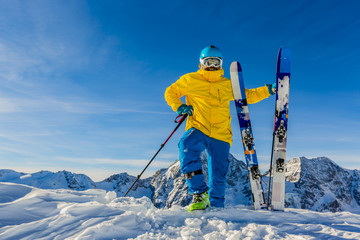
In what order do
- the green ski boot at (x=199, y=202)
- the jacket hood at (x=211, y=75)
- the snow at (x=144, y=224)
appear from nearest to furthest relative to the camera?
the snow at (x=144, y=224), the green ski boot at (x=199, y=202), the jacket hood at (x=211, y=75)

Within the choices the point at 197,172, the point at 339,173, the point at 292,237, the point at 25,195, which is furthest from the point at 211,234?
the point at 339,173

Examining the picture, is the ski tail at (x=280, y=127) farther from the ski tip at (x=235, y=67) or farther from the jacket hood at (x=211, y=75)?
the jacket hood at (x=211, y=75)

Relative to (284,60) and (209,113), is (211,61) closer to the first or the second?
(209,113)

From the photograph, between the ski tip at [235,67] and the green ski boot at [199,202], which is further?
the ski tip at [235,67]

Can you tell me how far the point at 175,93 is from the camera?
212 inches

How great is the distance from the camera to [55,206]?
3482 millimetres

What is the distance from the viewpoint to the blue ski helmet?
5.19 metres

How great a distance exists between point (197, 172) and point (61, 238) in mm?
2477

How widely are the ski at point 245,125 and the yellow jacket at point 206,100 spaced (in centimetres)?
28

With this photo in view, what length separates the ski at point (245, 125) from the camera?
5316 mm

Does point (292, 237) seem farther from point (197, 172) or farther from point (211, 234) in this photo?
point (197, 172)

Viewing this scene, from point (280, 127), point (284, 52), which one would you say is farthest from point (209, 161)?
point (284, 52)

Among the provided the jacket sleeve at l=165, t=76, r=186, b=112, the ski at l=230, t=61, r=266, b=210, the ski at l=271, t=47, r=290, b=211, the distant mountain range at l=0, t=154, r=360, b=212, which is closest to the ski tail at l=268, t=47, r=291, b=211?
the ski at l=271, t=47, r=290, b=211

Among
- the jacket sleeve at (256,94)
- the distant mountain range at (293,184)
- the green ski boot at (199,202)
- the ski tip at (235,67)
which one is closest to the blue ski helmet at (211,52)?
the ski tip at (235,67)
